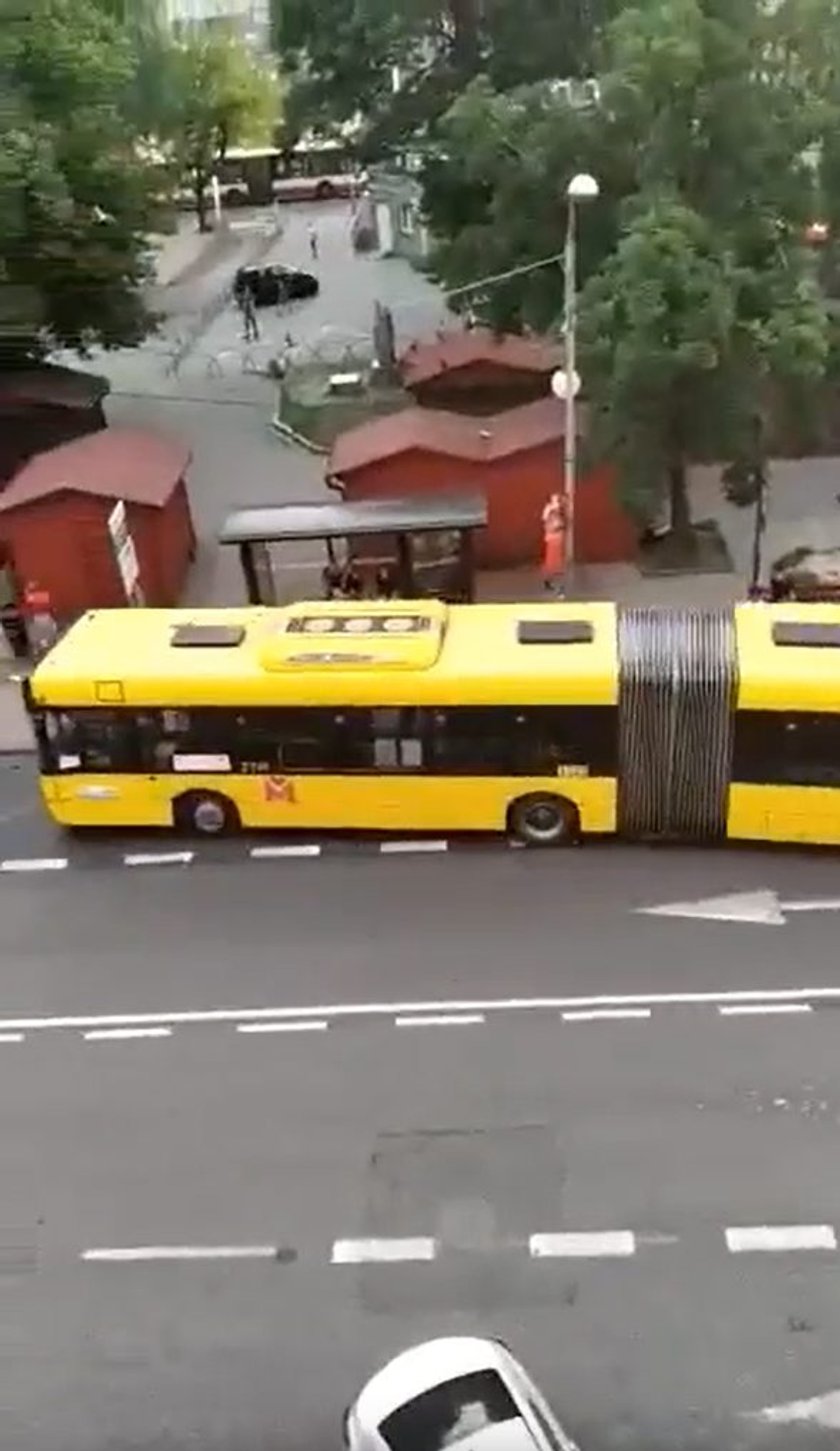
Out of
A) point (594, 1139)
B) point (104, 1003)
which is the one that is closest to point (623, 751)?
point (594, 1139)

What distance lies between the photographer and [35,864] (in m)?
17.2

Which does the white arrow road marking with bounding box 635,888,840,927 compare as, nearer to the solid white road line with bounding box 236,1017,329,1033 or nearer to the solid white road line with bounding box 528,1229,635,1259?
the solid white road line with bounding box 236,1017,329,1033

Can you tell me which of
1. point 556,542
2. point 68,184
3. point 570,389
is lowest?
point 556,542

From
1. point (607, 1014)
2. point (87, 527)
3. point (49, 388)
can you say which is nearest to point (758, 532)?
point (87, 527)

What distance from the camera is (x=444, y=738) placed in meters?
16.3

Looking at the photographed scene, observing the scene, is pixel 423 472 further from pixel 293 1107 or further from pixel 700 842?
pixel 293 1107

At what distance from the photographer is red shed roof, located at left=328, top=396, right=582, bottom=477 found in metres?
23.5

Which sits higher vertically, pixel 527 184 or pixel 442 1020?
pixel 527 184

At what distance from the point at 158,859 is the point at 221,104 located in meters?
42.9

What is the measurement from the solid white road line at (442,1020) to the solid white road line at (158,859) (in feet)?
12.9

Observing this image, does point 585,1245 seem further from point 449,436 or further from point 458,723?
point 449,436

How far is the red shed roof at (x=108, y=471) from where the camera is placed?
22.4 metres

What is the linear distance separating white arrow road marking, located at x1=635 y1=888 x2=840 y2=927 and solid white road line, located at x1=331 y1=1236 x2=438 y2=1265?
493cm

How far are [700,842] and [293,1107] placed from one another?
19.1 ft
